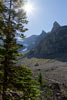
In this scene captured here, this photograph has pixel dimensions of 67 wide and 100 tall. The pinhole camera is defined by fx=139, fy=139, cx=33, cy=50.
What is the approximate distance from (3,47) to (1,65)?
1.37 m

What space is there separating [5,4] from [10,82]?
21.5 ft

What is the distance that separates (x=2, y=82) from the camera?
33.4ft

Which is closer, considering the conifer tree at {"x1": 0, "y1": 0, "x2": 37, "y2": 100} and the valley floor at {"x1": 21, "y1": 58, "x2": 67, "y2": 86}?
the conifer tree at {"x1": 0, "y1": 0, "x2": 37, "y2": 100}

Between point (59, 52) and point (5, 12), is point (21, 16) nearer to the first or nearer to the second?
point (5, 12)

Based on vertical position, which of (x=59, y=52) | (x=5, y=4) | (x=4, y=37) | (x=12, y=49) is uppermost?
(x=59, y=52)

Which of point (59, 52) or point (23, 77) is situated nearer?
point (23, 77)

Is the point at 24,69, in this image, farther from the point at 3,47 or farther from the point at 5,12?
the point at 5,12

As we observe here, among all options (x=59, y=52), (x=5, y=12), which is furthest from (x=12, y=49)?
(x=59, y=52)

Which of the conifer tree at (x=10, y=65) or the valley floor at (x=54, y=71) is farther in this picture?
the valley floor at (x=54, y=71)

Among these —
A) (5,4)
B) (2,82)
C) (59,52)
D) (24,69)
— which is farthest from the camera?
(59,52)

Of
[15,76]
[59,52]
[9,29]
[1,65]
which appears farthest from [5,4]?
[59,52]

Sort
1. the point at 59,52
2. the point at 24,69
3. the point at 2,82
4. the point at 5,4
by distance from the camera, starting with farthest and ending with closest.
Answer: the point at 59,52, the point at 5,4, the point at 24,69, the point at 2,82

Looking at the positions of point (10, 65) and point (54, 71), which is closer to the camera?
point (10, 65)

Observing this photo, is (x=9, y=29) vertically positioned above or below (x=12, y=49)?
above
